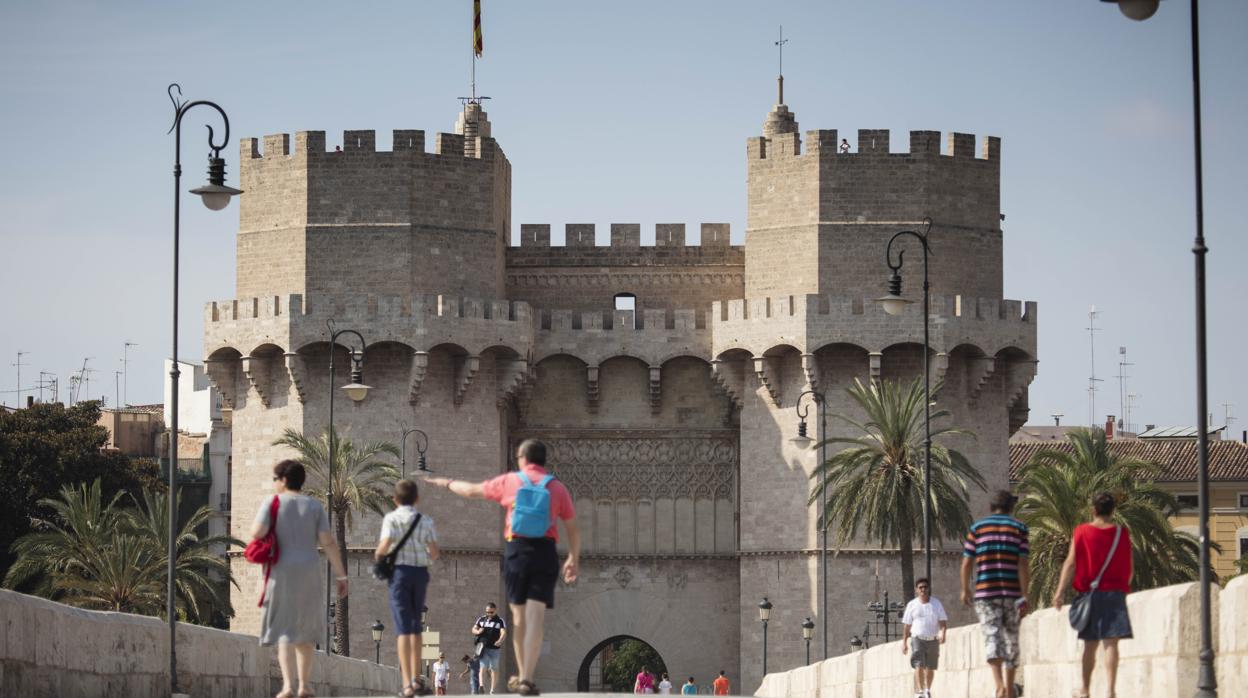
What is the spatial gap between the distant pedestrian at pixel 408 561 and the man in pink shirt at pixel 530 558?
0.65m

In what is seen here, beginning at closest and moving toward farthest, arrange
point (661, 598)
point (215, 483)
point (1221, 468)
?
1. point (661, 598)
2. point (1221, 468)
3. point (215, 483)

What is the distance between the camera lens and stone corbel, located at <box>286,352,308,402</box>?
49.6m

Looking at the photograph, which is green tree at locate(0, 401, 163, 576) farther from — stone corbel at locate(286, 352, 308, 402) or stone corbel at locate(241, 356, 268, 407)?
stone corbel at locate(286, 352, 308, 402)

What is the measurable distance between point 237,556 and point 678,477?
33.4 ft

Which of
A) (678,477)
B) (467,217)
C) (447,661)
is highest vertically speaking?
(467,217)

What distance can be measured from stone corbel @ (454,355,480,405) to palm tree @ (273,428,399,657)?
2.09 metres

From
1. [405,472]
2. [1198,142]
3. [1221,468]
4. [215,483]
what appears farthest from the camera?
[215,483]

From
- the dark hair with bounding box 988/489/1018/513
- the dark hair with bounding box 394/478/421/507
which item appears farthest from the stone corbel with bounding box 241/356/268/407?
the dark hair with bounding box 988/489/1018/513

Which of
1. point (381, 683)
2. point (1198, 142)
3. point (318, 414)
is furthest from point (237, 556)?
point (1198, 142)

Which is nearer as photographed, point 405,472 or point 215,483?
point 405,472

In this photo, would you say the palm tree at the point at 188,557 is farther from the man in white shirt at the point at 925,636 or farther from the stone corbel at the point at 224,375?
the man in white shirt at the point at 925,636

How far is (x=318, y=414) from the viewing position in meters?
50.1

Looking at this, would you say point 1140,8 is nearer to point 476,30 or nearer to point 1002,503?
point 1002,503

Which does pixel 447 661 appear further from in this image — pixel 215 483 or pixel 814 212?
pixel 215 483
